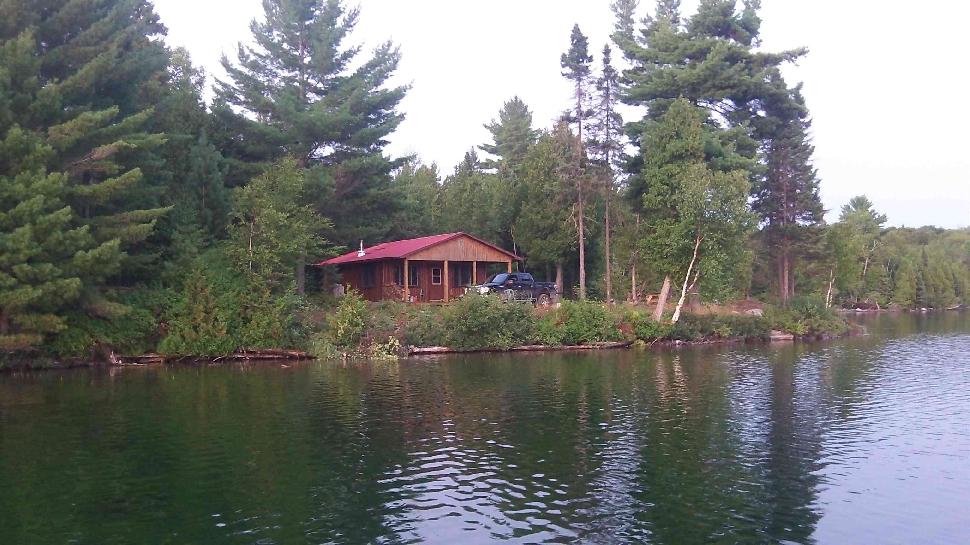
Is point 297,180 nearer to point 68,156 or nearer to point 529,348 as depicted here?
point 68,156

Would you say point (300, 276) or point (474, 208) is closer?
point (300, 276)

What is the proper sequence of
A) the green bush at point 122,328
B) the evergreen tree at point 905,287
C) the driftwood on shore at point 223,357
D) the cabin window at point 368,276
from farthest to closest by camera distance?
the evergreen tree at point 905,287 < the cabin window at point 368,276 < the driftwood on shore at point 223,357 < the green bush at point 122,328

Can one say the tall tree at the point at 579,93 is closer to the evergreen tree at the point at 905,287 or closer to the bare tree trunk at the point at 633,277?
the bare tree trunk at the point at 633,277

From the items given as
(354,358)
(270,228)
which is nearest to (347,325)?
(354,358)

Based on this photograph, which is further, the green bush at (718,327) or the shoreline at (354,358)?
the green bush at (718,327)

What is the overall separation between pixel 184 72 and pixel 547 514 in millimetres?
47150

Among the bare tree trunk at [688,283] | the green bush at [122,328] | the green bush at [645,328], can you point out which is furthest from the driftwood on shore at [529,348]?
the green bush at [122,328]

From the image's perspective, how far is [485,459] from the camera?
15242mm

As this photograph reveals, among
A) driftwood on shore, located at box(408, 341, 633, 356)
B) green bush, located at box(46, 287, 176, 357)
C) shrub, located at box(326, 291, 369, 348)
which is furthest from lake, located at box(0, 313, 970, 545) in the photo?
driftwood on shore, located at box(408, 341, 633, 356)

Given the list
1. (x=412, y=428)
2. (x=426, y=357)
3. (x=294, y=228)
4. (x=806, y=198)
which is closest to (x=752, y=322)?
(x=806, y=198)

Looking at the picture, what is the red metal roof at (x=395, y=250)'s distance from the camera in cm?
4266

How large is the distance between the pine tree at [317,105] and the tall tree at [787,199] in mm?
27188

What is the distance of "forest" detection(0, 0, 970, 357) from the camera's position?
90.0 feet

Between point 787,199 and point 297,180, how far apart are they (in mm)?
35727
